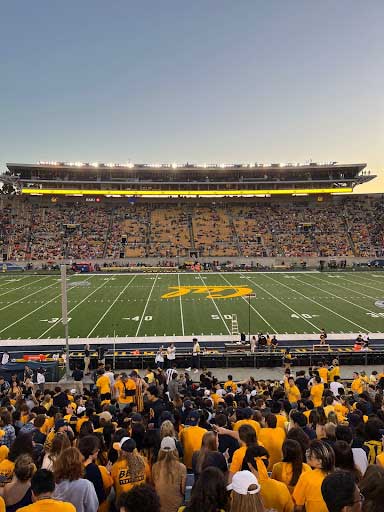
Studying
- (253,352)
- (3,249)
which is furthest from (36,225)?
(253,352)

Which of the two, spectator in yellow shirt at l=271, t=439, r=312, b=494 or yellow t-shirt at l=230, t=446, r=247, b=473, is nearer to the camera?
spectator in yellow shirt at l=271, t=439, r=312, b=494

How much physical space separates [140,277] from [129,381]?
36.3m

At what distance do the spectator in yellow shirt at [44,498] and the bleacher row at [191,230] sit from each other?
Result: 54470mm

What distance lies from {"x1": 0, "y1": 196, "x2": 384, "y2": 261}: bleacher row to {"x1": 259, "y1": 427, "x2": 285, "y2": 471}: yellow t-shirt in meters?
52.5

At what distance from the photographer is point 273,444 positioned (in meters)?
5.54

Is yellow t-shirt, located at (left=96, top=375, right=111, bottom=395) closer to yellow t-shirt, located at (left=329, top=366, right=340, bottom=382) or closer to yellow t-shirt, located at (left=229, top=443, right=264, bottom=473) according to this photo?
yellow t-shirt, located at (left=229, top=443, right=264, bottom=473)

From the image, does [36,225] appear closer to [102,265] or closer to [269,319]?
[102,265]

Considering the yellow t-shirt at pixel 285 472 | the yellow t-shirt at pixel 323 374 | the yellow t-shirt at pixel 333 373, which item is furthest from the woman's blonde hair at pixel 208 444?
the yellow t-shirt at pixel 333 373

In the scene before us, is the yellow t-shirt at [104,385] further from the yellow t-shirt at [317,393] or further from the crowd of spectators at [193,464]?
the yellow t-shirt at [317,393]

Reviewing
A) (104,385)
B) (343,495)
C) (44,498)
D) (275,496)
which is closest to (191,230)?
(104,385)

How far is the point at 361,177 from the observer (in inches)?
2795

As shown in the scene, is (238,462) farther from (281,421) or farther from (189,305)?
(189,305)

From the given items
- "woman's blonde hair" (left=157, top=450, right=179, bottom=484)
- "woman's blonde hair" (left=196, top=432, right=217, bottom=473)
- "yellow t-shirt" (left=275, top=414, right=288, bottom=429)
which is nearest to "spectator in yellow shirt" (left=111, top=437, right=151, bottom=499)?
"woman's blonde hair" (left=157, top=450, right=179, bottom=484)

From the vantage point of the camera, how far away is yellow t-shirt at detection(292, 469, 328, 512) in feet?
11.7
